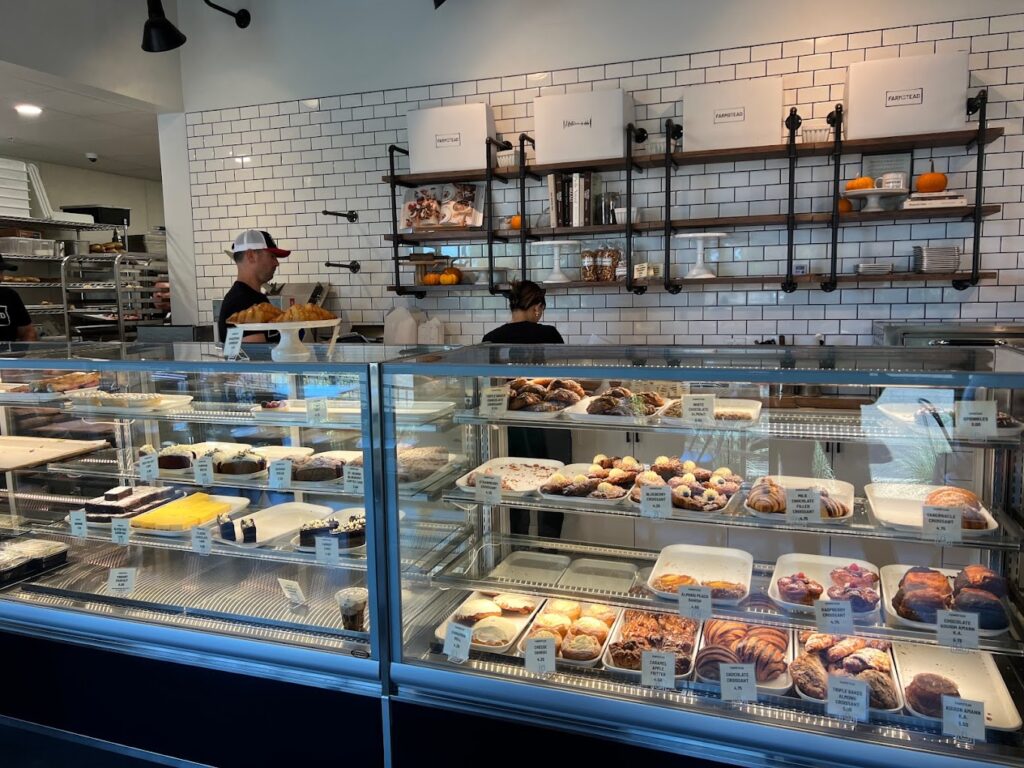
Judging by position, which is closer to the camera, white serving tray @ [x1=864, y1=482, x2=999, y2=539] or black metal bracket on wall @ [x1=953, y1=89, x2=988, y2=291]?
white serving tray @ [x1=864, y1=482, x2=999, y2=539]

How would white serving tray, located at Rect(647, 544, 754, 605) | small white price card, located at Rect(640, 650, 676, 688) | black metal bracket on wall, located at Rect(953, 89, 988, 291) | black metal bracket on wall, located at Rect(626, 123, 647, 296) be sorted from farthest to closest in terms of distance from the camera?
1. black metal bracket on wall, located at Rect(626, 123, 647, 296)
2. black metal bracket on wall, located at Rect(953, 89, 988, 291)
3. white serving tray, located at Rect(647, 544, 754, 605)
4. small white price card, located at Rect(640, 650, 676, 688)

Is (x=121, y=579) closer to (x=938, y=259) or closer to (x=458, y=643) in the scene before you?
(x=458, y=643)

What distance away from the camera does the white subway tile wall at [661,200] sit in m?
4.56

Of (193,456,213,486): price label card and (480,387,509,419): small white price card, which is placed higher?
(480,387,509,419): small white price card

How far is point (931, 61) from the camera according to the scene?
428cm

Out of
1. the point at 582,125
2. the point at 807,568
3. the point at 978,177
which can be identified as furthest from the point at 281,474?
the point at 978,177

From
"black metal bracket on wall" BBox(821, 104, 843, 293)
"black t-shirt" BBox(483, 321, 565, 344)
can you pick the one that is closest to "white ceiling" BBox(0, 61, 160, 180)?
"black t-shirt" BBox(483, 321, 565, 344)

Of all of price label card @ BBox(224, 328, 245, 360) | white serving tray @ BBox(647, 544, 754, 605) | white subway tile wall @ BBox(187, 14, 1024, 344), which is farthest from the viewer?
white subway tile wall @ BBox(187, 14, 1024, 344)

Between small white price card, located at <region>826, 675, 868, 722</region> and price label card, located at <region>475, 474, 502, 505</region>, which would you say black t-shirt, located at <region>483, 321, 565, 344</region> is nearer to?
price label card, located at <region>475, 474, 502, 505</region>

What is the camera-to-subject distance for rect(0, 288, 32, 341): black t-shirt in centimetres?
533

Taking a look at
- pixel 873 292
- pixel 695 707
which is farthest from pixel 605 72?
pixel 695 707

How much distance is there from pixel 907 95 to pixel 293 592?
164 inches

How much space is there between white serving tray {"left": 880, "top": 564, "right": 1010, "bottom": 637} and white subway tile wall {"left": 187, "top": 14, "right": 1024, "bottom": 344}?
311 cm

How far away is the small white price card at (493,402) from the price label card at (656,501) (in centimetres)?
53
